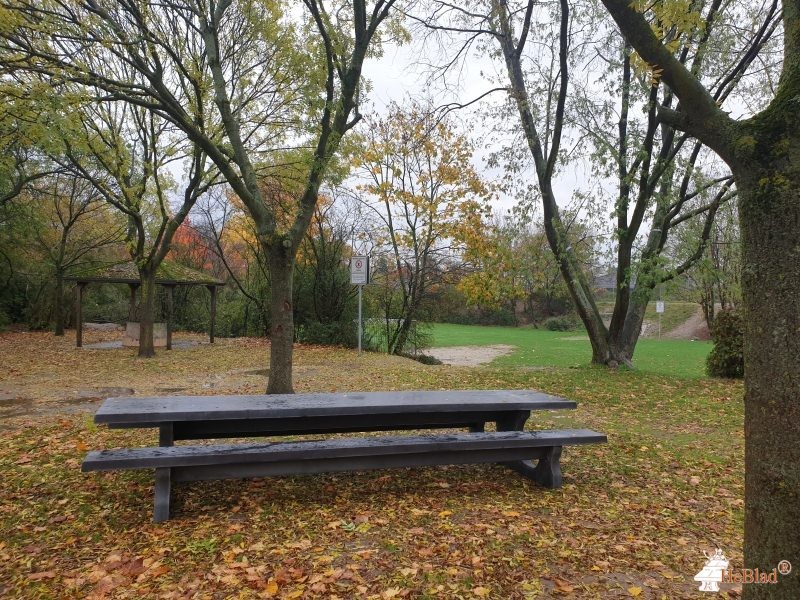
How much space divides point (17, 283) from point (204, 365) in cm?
1597

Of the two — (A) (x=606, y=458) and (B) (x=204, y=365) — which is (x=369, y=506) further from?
(B) (x=204, y=365)

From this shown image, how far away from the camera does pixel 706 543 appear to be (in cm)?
321

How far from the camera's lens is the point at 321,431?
427cm

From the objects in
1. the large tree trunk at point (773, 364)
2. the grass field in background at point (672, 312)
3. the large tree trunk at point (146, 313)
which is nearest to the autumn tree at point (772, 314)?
the large tree trunk at point (773, 364)

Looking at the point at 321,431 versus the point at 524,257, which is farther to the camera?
the point at 524,257

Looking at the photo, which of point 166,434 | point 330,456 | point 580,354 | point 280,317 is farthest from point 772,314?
point 580,354

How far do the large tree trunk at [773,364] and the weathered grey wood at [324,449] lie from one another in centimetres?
197

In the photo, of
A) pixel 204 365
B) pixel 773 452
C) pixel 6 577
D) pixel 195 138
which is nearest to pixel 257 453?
pixel 6 577

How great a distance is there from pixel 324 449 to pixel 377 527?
59 centimetres

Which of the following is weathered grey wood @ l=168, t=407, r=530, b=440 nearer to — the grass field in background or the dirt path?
the grass field in background

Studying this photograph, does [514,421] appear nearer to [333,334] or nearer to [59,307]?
[333,334]

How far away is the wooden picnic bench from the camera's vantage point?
334 cm

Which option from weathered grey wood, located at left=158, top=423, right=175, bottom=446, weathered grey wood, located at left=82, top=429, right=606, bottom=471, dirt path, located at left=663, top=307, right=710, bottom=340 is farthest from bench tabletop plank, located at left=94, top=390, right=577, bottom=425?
dirt path, located at left=663, top=307, right=710, bottom=340

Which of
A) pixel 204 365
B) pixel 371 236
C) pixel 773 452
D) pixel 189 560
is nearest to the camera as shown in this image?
pixel 773 452
